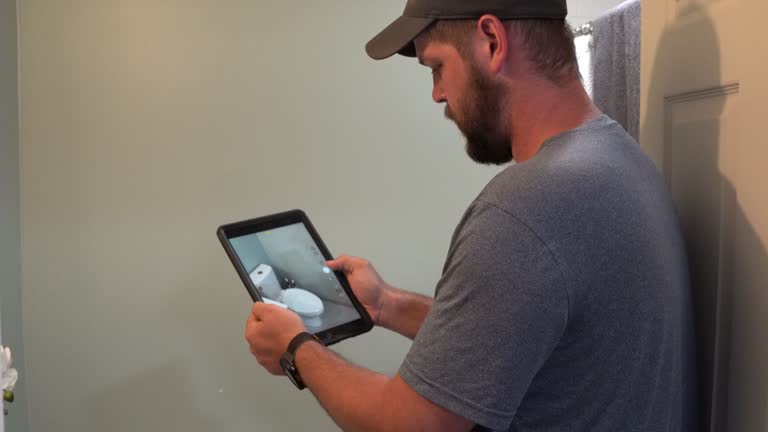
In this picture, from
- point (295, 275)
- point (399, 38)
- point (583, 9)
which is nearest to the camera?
point (399, 38)

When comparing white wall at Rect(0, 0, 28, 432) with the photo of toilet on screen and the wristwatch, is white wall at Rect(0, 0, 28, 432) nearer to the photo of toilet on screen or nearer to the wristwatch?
the photo of toilet on screen

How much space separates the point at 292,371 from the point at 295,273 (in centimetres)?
27

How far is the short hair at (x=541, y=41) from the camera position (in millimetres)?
663

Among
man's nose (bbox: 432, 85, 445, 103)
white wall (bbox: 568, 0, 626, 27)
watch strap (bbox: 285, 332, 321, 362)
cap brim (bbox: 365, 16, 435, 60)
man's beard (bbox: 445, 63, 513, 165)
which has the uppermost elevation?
white wall (bbox: 568, 0, 626, 27)

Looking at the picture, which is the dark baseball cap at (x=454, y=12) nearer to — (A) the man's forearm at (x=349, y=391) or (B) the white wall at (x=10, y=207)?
(A) the man's forearm at (x=349, y=391)

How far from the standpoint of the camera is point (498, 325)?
1.70 ft

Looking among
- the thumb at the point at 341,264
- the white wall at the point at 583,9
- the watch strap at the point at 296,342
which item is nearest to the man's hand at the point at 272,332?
the watch strap at the point at 296,342

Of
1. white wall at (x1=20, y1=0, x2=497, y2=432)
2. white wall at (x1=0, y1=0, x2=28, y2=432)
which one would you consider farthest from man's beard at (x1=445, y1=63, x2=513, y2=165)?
white wall at (x1=0, y1=0, x2=28, y2=432)

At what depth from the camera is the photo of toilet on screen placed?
0.92 m

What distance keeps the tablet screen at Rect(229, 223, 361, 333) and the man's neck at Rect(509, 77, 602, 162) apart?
0.43m

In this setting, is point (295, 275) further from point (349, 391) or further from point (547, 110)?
point (547, 110)

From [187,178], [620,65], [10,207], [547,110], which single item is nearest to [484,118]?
[547,110]

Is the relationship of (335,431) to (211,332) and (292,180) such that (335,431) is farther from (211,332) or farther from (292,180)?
(292,180)

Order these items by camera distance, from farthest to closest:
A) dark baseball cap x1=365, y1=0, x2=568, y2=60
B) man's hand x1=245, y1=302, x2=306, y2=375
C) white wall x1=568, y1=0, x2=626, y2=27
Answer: white wall x1=568, y1=0, x2=626, y2=27, man's hand x1=245, y1=302, x2=306, y2=375, dark baseball cap x1=365, y1=0, x2=568, y2=60
